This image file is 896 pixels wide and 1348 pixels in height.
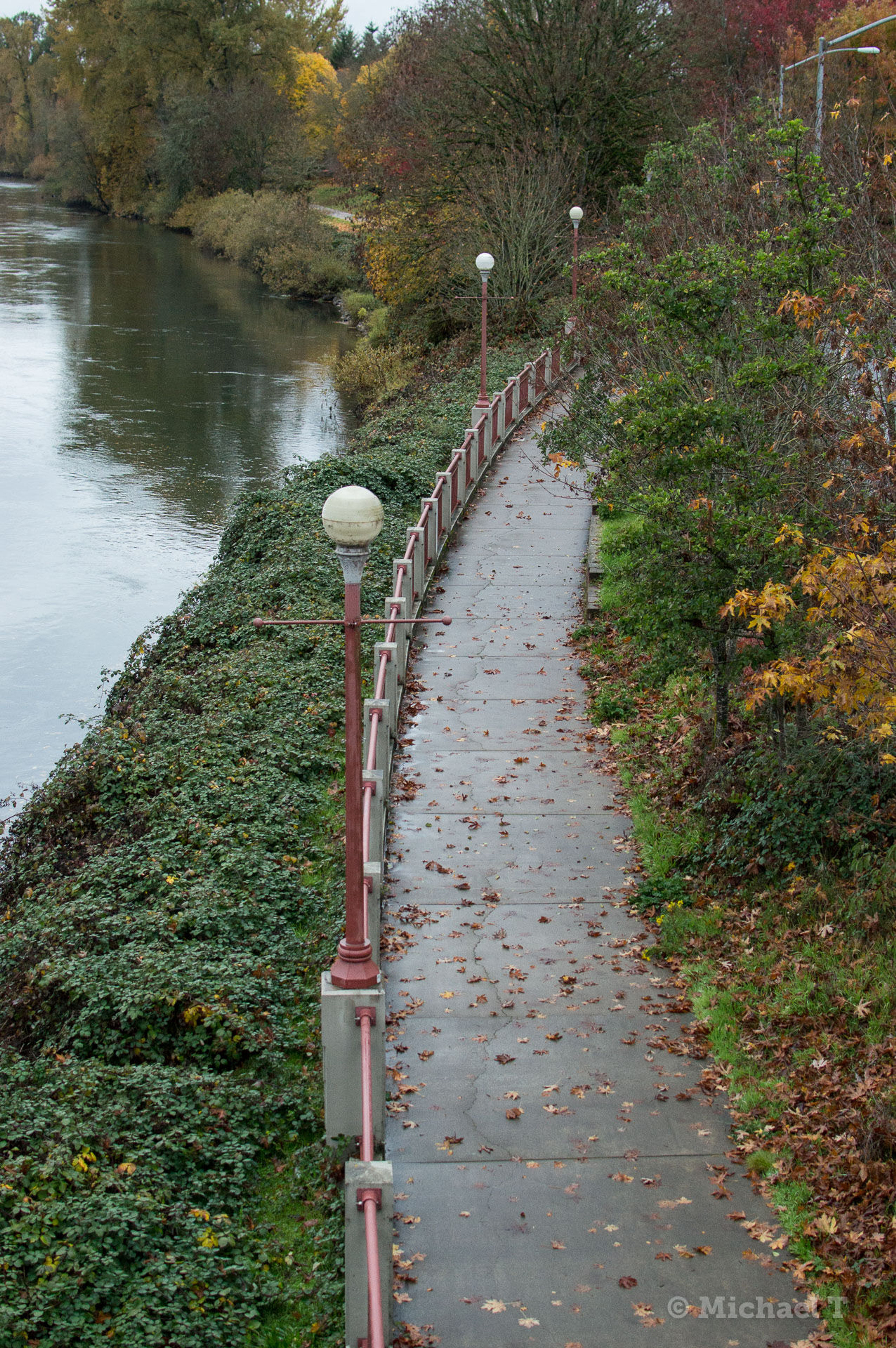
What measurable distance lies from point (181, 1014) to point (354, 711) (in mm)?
3141

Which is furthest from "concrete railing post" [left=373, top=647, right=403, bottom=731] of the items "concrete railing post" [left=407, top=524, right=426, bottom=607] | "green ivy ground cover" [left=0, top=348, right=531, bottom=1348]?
"concrete railing post" [left=407, top=524, right=426, bottom=607]

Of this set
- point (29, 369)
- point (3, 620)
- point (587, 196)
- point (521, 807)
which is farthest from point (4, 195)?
point (521, 807)

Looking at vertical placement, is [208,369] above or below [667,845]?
above

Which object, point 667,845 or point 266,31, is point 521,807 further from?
point 266,31

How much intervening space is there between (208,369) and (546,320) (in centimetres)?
1461

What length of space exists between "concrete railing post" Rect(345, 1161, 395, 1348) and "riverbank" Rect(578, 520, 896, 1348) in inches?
91.2

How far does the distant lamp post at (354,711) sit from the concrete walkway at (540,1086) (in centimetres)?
121

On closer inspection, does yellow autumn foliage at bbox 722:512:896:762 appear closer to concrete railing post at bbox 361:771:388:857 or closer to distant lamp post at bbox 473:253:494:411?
concrete railing post at bbox 361:771:388:857

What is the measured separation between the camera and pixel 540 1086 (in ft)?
27.6

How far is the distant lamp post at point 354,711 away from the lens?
22.6ft

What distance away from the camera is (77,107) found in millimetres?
86938

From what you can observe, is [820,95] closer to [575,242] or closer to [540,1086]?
[575,242]

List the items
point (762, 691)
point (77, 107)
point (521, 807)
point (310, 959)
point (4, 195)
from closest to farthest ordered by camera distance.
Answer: point (762, 691), point (310, 959), point (521, 807), point (77, 107), point (4, 195)

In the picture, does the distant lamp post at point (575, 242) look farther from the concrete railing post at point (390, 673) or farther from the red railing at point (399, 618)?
the concrete railing post at point (390, 673)
